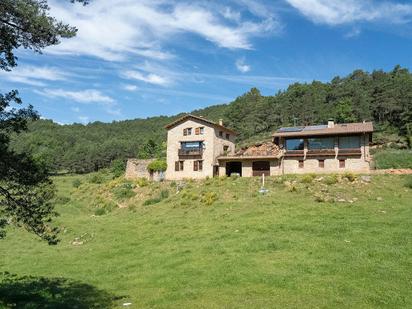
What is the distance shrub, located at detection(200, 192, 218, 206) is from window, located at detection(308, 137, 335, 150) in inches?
718

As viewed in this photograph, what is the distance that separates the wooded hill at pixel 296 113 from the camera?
95988 mm

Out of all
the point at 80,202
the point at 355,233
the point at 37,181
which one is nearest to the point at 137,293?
the point at 37,181

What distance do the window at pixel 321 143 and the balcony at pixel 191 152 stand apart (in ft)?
48.2

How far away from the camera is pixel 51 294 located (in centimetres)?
1647

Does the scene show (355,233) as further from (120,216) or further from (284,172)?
(284,172)

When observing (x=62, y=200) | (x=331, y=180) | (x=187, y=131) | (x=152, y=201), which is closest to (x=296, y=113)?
(x=187, y=131)

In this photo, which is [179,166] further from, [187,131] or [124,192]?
[124,192]

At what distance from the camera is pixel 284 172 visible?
53656 millimetres

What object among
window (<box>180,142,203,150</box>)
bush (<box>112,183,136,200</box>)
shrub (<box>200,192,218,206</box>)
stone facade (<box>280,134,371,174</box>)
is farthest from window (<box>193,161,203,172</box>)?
shrub (<box>200,192,218,206</box>)

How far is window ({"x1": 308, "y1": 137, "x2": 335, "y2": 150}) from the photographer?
52516 mm

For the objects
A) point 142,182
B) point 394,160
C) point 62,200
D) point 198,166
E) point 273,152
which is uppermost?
point 273,152

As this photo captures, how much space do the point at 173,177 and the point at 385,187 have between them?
2919cm

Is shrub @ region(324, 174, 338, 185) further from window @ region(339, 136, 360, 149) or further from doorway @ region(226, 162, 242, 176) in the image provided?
doorway @ region(226, 162, 242, 176)

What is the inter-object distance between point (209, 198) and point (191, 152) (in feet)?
58.5
